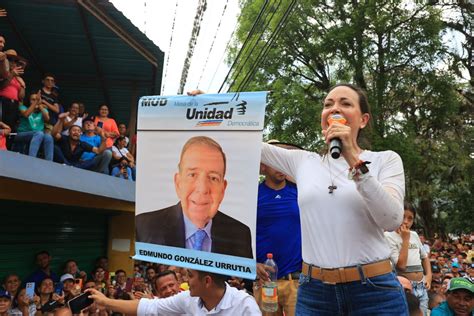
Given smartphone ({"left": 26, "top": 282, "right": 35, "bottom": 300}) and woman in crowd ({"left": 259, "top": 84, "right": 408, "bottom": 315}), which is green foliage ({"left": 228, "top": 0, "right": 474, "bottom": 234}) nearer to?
smartphone ({"left": 26, "top": 282, "right": 35, "bottom": 300})

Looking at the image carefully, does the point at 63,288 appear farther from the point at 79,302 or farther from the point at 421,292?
the point at 421,292

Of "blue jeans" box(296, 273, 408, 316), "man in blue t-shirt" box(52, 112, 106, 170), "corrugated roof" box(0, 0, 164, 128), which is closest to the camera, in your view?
"blue jeans" box(296, 273, 408, 316)

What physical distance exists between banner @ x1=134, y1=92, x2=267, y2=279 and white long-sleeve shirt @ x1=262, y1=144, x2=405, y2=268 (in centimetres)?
50

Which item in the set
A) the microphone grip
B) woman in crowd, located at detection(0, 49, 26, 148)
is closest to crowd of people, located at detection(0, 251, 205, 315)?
woman in crowd, located at detection(0, 49, 26, 148)

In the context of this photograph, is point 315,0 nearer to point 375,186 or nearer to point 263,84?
point 263,84

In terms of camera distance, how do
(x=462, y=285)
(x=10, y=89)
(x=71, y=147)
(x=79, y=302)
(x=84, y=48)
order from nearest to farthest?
(x=79, y=302) < (x=462, y=285) < (x=10, y=89) < (x=71, y=147) < (x=84, y=48)

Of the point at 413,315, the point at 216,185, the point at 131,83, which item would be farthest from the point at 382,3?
the point at 216,185

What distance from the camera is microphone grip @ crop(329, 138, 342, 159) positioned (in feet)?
6.79

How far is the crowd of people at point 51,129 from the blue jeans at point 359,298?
5633mm

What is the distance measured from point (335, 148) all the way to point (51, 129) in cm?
683

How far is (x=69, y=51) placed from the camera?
36.6 feet

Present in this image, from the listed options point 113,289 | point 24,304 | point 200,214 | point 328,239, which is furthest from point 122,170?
point 328,239

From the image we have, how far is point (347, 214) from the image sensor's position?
7.14ft

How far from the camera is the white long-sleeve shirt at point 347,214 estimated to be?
2096 mm
